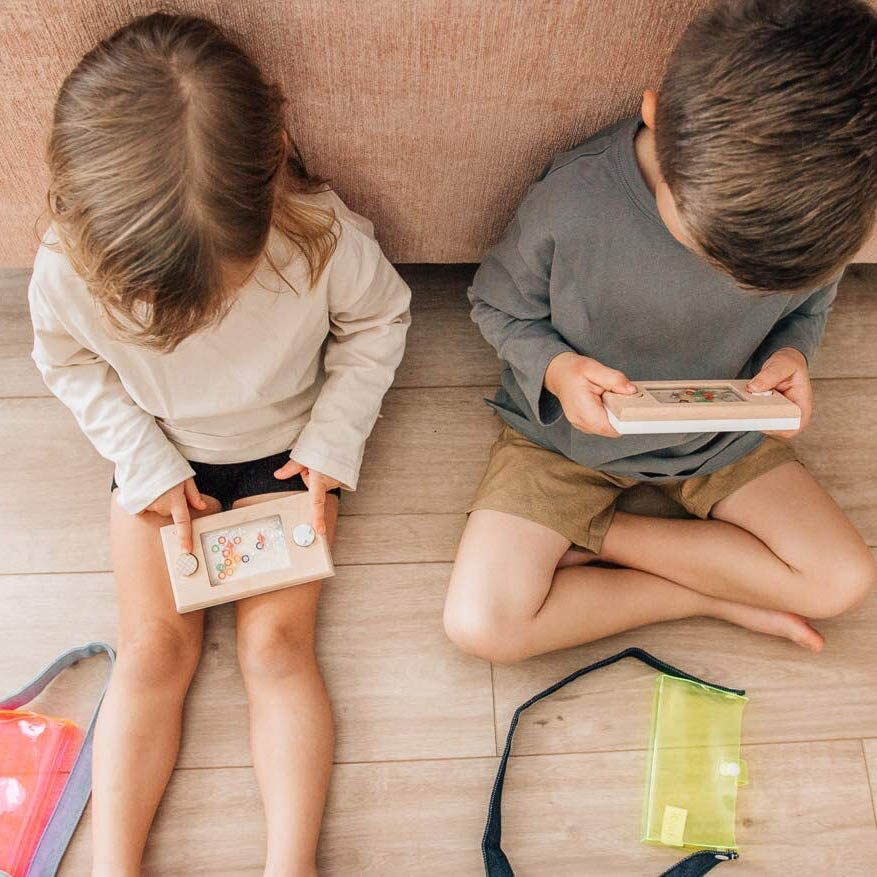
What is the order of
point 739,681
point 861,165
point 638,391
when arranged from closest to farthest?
point 861,165, point 638,391, point 739,681

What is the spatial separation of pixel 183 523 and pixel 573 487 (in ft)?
1.34

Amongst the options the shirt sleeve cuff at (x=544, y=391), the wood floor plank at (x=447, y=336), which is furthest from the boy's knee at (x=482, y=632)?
the wood floor plank at (x=447, y=336)

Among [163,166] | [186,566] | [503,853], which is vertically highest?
[163,166]

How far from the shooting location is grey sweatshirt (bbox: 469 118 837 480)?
0.75m

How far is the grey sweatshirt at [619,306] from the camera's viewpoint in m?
0.75

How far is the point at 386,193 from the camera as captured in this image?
34.8 inches

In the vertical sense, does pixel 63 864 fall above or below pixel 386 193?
below

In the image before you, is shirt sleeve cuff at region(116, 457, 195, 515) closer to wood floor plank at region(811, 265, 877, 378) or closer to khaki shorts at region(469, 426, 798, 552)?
khaki shorts at region(469, 426, 798, 552)

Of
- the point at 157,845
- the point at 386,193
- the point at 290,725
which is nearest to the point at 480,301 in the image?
the point at 386,193

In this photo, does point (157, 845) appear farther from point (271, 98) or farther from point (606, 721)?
point (271, 98)

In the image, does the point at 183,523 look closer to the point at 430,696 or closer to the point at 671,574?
the point at 430,696

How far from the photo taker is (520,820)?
2.89 ft

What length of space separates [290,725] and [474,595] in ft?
Result: 0.74

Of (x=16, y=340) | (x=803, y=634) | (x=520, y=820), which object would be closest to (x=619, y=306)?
(x=803, y=634)
